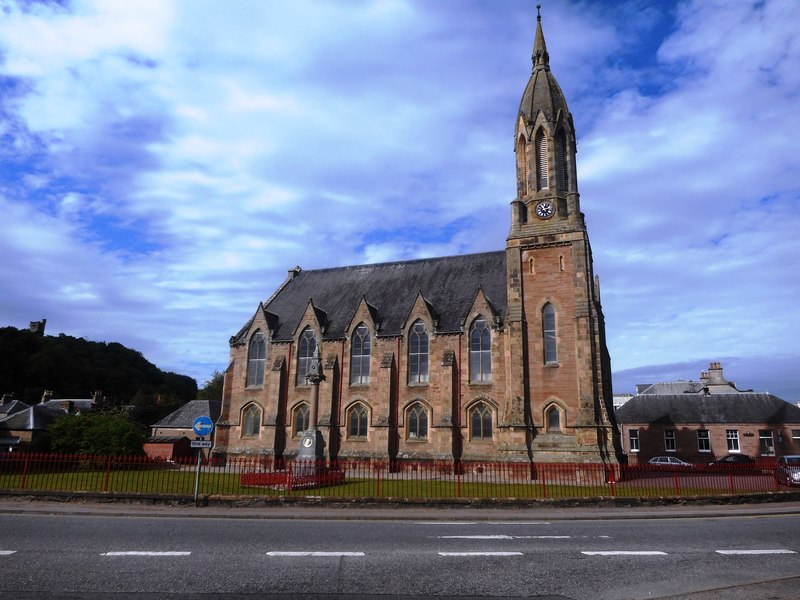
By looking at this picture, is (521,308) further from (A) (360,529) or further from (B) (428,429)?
(A) (360,529)

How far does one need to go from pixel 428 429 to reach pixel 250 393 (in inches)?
557

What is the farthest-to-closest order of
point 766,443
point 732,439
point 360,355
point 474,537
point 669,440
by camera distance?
point 669,440, point 732,439, point 766,443, point 360,355, point 474,537

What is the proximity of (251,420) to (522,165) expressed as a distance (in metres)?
26.5

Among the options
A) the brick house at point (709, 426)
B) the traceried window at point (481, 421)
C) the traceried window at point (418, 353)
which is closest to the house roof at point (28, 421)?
the traceried window at point (418, 353)

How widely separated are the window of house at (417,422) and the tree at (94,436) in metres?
19.0

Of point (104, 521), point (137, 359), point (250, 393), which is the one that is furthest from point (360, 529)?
point (137, 359)

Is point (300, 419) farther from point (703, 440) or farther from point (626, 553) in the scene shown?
point (703, 440)

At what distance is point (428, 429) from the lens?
3472 cm

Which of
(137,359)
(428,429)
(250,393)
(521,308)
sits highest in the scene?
(137,359)

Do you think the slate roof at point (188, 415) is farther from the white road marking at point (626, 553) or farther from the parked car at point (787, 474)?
the white road marking at point (626, 553)

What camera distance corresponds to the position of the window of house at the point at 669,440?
49.2 metres

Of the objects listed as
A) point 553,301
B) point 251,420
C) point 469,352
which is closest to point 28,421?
point 251,420

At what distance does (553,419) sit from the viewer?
31.5 metres

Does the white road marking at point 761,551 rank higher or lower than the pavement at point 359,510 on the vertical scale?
higher
